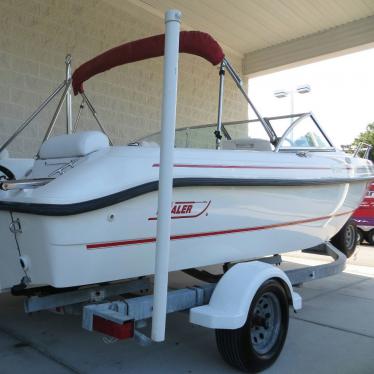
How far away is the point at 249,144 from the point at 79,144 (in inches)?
82.8

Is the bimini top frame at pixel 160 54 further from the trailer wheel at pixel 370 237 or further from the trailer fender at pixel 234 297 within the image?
the trailer wheel at pixel 370 237

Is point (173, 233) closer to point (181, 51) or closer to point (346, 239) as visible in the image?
point (181, 51)

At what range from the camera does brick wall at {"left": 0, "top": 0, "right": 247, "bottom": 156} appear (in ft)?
21.7

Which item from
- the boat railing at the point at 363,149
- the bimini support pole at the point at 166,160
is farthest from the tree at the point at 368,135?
the bimini support pole at the point at 166,160

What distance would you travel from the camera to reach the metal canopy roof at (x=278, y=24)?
8.55m

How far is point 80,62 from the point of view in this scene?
752 centimetres

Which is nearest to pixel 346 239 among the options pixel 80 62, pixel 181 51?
pixel 181 51

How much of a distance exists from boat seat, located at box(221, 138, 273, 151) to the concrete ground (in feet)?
5.13

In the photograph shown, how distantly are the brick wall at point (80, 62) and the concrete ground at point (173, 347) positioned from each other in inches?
132

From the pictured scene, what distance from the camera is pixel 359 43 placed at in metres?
9.25

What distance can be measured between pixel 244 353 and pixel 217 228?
0.83 meters

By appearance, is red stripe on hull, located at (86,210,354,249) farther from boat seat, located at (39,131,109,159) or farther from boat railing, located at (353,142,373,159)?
boat railing, located at (353,142,373,159)

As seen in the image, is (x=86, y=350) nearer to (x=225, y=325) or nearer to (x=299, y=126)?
(x=225, y=325)

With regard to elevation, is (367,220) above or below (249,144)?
below
